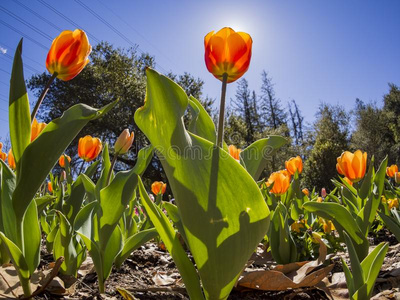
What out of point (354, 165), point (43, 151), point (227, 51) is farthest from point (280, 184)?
point (43, 151)

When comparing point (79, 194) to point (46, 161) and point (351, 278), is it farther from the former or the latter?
point (351, 278)

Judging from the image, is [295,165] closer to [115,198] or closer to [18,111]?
[115,198]

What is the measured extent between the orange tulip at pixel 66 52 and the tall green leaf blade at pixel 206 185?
0.47 meters

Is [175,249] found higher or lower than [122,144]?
lower

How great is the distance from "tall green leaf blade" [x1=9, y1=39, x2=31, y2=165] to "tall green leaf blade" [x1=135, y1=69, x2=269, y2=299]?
0.37 meters

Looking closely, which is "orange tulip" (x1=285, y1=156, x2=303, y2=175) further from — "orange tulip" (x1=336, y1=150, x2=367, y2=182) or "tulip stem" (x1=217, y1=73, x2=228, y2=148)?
"tulip stem" (x1=217, y1=73, x2=228, y2=148)

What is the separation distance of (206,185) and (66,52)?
0.70 meters

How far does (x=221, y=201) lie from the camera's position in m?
0.70

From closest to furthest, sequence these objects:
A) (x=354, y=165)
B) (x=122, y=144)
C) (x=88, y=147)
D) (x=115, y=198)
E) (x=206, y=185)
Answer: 1. (x=206, y=185)
2. (x=115, y=198)
3. (x=122, y=144)
4. (x=354, y=165)
5. (x=88, y=147)

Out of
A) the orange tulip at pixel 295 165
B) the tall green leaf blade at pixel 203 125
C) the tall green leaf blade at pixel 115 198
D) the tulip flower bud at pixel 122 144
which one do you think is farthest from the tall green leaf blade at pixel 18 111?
the orange tulip at pixel 295 165

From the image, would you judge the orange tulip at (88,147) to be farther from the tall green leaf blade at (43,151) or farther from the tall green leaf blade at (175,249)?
the tall green leaf blade at (175,249)

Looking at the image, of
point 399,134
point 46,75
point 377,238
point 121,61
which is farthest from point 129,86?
point 399,134

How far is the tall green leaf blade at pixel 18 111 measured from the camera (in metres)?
0.85

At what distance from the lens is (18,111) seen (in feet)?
2.81
